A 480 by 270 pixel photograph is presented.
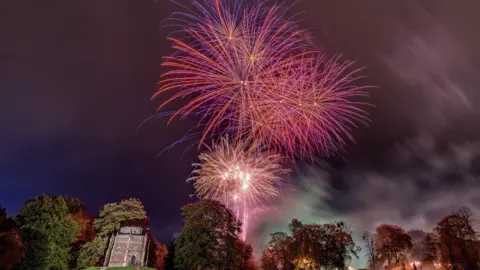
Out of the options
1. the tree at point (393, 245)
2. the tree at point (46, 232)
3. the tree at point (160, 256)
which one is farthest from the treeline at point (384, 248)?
the tree at point (46, 232)

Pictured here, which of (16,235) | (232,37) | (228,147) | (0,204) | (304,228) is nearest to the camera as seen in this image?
(232,37)

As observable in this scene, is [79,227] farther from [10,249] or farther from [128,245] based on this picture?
[10,249]

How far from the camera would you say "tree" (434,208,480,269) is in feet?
161

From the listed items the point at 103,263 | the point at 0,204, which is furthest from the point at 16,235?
A: the point at 103,263

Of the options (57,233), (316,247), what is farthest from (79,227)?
(316,247)

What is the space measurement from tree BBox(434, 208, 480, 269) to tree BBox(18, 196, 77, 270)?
4964 centimetres

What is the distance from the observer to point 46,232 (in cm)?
2986

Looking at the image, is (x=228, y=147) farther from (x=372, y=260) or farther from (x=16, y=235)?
(x=372, y=260)

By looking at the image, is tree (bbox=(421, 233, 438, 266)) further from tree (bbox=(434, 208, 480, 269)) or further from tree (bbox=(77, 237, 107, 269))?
tree (bbox=(77, 237, 107, 269))

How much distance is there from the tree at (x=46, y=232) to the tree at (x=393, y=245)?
51.5 meters

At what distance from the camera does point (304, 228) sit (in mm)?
55875

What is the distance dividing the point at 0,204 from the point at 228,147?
19369mm

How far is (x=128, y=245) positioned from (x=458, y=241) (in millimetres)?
45966

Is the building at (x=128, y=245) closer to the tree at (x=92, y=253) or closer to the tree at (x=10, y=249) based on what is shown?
the tree at (x=92, y=253)
